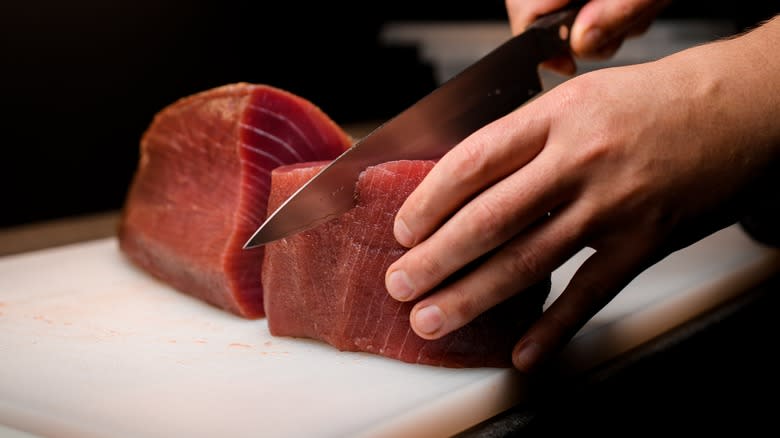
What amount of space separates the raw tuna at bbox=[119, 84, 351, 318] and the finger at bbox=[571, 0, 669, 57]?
67cm

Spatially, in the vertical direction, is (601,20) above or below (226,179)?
above

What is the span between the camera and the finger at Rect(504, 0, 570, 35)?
7.20ft

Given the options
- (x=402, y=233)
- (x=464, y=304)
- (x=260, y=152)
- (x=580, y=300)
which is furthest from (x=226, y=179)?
(x=580, y=300)

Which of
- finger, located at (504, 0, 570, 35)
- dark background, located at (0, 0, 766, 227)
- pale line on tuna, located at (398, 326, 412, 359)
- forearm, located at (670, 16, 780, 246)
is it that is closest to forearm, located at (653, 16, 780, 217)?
forearm, located at (670, 16, 780, 246)

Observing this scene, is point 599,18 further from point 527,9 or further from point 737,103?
point 737,103

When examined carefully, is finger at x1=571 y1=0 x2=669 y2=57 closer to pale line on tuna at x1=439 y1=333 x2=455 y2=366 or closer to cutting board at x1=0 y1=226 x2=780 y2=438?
cutting board at x1=0 y1=226 x2=780 y2=438

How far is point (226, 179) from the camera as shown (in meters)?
1.92

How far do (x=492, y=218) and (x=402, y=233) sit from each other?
181mm

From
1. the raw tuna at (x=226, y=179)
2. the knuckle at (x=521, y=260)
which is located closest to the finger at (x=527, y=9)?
the raw tuna at (x=226, y=179)

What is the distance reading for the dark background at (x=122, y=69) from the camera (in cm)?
336

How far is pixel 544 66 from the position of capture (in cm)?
235

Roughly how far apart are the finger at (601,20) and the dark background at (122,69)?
148cm

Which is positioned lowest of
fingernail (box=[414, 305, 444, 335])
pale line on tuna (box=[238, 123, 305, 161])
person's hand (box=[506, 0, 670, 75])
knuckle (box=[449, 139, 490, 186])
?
fingernail (box=[414, 305, 444, 335])

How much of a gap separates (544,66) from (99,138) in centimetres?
222
